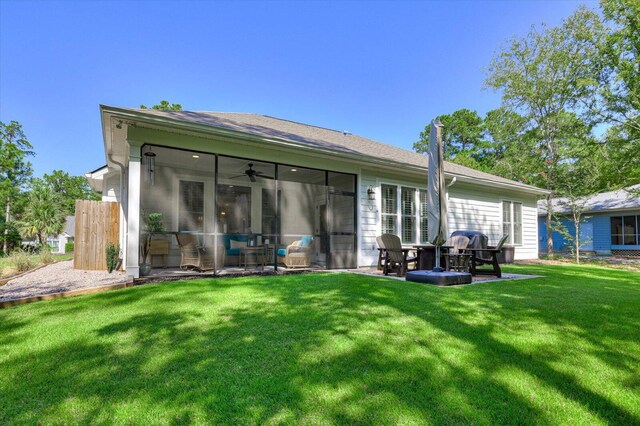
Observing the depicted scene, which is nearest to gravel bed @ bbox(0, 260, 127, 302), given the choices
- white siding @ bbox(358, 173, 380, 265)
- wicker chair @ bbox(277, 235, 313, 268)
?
wicker chair @ bbox(277, 235, 313, 268)

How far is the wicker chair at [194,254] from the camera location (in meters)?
7.05

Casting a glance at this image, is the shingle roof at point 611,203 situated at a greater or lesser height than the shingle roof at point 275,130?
lesser

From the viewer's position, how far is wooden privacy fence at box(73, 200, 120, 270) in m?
7.20

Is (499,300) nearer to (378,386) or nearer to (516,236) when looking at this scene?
(378,386)

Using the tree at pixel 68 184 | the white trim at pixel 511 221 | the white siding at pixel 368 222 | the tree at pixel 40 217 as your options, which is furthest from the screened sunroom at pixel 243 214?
the tree at pixel 68 184

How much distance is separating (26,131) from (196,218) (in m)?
27.2

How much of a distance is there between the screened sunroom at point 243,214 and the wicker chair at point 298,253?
24 mm

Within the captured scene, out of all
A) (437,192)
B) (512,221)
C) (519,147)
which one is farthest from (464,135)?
(437,192)

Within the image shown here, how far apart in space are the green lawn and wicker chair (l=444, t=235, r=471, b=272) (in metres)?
2.78

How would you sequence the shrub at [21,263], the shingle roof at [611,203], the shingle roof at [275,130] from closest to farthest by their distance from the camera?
the shingle roof at [275,130], the shrub at [21,263], the shingle roof at [611,203]

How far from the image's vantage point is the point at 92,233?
7.31m

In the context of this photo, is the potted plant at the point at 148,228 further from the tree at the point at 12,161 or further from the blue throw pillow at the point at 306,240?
the tree at the point at 12,161

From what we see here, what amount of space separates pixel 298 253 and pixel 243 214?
7.76ft

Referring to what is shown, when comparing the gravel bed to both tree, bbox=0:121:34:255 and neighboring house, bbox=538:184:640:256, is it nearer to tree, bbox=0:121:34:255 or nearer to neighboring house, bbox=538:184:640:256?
neighboring house, bbox=538:184:640:256
